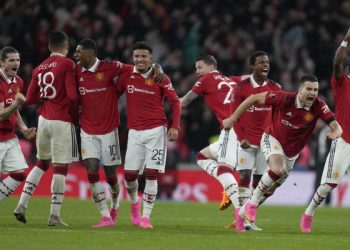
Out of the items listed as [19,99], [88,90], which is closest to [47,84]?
[88,90]

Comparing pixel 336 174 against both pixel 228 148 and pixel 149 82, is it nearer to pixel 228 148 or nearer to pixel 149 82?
pixel 228 148

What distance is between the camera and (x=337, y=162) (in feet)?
43.4

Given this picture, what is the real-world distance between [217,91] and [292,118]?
73.9 inches

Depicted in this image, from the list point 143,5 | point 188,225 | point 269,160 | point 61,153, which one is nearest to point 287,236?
point 269,160

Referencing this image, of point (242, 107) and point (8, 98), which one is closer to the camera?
point (242, 107)

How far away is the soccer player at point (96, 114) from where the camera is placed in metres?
13.5

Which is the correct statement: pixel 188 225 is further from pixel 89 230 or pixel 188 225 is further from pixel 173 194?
pixel 173 194

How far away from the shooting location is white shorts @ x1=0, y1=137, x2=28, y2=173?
13.7 m

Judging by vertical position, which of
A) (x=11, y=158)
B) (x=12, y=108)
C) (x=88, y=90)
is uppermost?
(x=88, y=90)

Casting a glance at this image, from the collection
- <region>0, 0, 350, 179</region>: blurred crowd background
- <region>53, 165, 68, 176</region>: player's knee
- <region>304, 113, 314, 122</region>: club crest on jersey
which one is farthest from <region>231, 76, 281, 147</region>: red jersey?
<region>0, 0, 350, 179</region>: blurred crowd background

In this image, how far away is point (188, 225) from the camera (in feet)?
47.2

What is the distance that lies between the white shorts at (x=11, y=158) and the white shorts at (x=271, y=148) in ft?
11.1

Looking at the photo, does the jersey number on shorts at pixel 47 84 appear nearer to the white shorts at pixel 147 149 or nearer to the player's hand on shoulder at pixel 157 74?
the white shorts at pixel 147 149

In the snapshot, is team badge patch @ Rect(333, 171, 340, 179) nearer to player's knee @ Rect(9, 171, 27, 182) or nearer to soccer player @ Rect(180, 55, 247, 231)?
soccer player @ Rect(180, 55, 247, 231)
